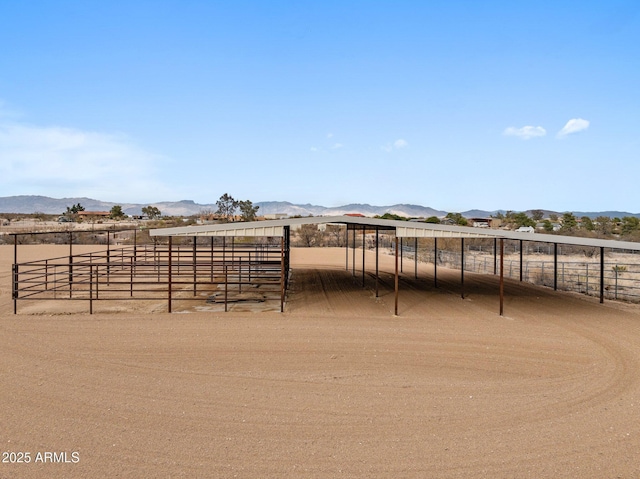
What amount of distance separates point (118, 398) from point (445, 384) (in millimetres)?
5011

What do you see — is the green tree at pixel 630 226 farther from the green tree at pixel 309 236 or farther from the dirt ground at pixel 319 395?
the dirt ground at pixel 319 395

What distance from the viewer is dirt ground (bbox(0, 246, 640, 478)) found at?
16.7ft

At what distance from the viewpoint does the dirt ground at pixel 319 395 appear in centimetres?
508

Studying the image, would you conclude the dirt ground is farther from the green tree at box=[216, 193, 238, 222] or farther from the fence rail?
the green tree at box=[216, 193, 238, 222]

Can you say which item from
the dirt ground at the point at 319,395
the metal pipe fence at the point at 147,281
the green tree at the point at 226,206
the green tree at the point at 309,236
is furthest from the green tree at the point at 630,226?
the green tree at the point at 226,206

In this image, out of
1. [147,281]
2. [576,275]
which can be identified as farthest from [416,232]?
[147,281]

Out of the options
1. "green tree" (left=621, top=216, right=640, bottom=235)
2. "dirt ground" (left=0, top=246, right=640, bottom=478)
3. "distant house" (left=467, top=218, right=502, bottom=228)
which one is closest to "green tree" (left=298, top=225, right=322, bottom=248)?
"distant house" (left=467, top=218, right=502, bottom=228)

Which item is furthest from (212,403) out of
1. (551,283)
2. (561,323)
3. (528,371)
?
(551,283)

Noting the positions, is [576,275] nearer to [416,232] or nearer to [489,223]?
[416,232]

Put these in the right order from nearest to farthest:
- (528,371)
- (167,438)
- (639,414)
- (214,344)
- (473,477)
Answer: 1. (473,477)
2. (167,438)
3. (639,414)
4. (528,371)
5. (214,344)

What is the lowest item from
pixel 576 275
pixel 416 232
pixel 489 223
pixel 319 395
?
pixel 319 395

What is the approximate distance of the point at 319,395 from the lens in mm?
6941

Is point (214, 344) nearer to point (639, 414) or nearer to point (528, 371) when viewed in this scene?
point (528, 371)

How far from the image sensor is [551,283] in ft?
69.4
